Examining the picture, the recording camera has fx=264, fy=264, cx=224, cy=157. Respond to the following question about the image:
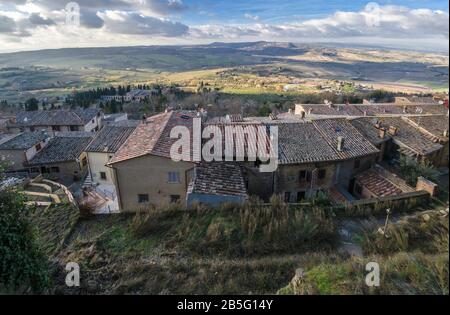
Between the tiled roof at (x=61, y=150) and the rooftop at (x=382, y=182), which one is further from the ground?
the rooftop at (x=382, y=182)

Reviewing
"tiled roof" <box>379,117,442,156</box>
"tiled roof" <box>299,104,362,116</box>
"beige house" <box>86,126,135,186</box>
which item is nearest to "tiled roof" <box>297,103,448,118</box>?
"tiled roof" <box>299,104,362,116</box>

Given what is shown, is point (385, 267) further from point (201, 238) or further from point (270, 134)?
point (270, 134)

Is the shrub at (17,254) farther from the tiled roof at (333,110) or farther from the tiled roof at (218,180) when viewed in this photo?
the tiled roof at (333,110)

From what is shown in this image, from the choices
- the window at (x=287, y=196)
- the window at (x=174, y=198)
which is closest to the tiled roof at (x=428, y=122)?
the window at (x=287, y=196)

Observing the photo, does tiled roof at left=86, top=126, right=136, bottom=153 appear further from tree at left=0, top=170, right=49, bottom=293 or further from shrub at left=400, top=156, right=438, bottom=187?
shrub at left=400, top=156, right=438, bottom=187
